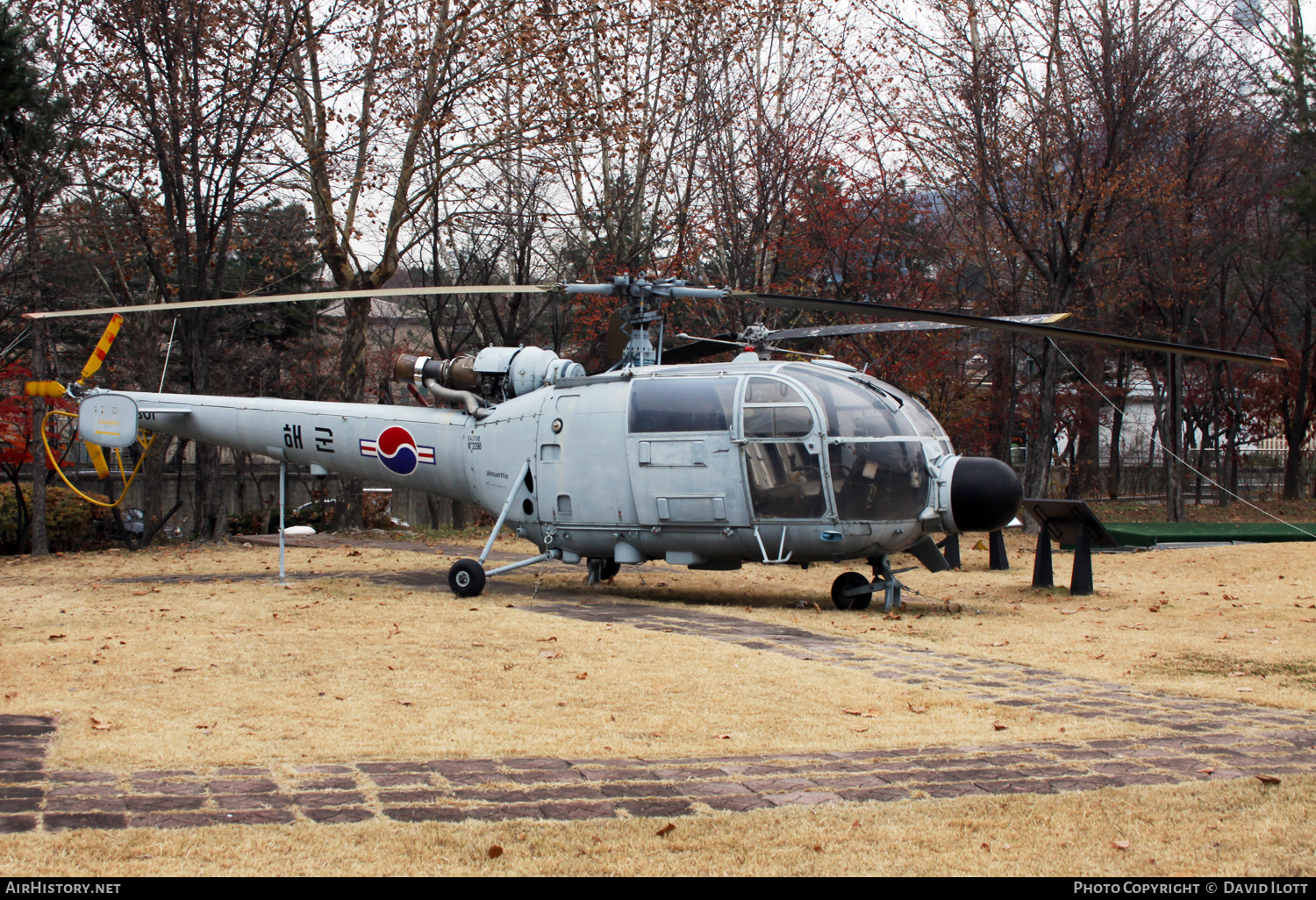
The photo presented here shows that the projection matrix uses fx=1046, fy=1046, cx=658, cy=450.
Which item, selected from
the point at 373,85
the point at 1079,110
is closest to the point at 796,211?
the point at 1079,110

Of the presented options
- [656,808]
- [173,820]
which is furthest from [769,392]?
[173,820]

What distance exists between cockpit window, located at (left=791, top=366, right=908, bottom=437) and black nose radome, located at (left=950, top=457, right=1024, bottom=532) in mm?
705

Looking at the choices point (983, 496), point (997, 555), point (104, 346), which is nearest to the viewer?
point (983, 496)

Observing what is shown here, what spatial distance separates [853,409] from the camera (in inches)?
378

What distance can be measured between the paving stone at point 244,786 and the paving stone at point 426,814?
Result: 0.62 m

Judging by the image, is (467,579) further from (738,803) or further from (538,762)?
(738,803)

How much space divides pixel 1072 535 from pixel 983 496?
3332 millimetres

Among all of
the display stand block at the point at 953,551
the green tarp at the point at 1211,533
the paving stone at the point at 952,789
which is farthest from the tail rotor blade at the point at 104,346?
the green tarp at the point at 1211,533

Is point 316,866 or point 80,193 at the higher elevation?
point 80,193

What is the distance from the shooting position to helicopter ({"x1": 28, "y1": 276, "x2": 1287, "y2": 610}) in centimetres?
954

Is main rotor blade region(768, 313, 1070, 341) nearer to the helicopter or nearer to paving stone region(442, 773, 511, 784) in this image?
the helicopter

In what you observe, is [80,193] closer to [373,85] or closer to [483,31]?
[373,85]

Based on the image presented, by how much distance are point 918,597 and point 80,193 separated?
55.4 feet

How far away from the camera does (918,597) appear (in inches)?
445
